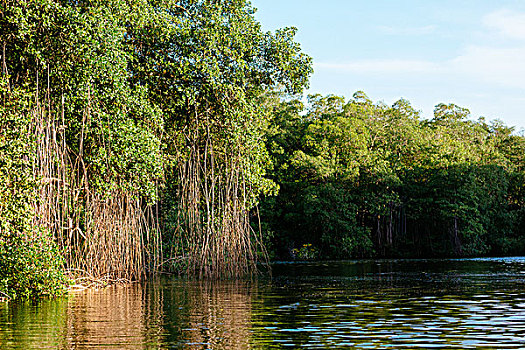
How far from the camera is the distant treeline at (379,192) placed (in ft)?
135

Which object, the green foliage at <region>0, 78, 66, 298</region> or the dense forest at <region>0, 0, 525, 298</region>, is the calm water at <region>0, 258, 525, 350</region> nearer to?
the green foliage at <region>0, 78, 66, 298</region>

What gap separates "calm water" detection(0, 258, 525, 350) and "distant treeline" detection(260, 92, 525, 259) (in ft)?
76.4

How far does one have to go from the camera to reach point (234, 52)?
835 inches

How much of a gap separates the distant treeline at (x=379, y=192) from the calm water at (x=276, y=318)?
23275 millimetres

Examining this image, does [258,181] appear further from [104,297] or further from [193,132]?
[104,297]

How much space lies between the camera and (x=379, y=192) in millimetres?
42500

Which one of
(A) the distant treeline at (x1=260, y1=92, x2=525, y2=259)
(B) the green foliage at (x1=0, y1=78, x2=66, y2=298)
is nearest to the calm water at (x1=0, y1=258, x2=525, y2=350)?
(B) the green foliage at (x1=0, y1=78, x2=66, y2=298)

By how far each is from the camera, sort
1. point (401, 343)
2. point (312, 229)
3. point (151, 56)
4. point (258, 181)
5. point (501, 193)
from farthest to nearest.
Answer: point (501, 193) < point (312, 229) < point (258, 181) < point (151, 56) < point (401, 343)

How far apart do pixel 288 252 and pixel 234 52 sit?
23035 mm

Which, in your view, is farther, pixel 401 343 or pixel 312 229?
pixel 312 229

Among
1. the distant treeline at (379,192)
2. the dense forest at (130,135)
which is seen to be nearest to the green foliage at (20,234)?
the dense forest at (130,135)

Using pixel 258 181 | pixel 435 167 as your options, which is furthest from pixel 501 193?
pixel 258 181

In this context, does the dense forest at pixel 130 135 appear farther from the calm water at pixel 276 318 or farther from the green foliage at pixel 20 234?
the calm water at pixel 276 318

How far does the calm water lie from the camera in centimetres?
845
